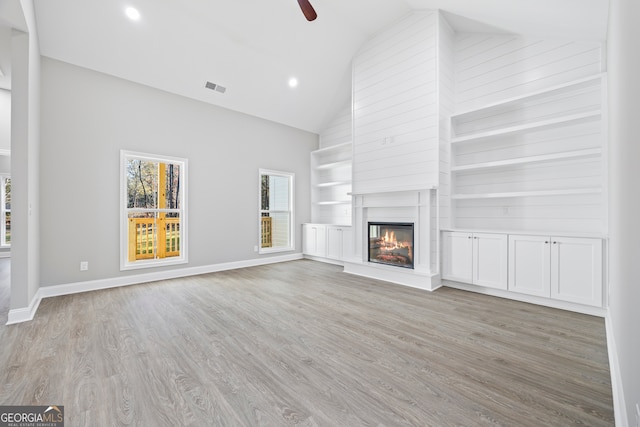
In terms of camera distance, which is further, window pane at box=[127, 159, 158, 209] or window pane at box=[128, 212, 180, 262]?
window pane at box=[128, 212, 180, 262]

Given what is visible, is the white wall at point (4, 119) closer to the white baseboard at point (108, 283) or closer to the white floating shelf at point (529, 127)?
the white baseboard at point (108, 283)

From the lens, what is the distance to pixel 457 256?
4.04 metres

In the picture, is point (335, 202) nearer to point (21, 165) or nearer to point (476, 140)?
point (476, 140)

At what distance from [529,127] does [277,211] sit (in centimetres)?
476

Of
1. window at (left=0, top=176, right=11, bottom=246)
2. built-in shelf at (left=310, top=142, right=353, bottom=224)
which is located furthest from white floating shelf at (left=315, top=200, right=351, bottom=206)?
window at (left=0, top=176, right=11, bottom=246)

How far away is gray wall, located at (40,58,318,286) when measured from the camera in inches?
150

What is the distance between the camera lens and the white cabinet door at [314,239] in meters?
6.27

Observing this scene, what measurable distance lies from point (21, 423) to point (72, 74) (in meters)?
4.33

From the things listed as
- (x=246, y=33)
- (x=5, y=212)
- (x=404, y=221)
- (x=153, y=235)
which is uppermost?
(x=246, y=33)

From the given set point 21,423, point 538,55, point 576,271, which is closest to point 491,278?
point 576,271

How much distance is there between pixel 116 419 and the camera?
5.03 feet

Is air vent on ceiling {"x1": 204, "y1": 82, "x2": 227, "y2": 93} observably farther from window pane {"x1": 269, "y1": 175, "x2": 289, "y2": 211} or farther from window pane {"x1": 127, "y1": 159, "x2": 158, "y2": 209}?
window pane {"x1": 269, "y1": 175, "x2": 289, "y2": 211}

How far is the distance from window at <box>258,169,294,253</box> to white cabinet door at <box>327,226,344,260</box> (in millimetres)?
1011

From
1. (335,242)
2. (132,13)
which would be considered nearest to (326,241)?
(335,242)
